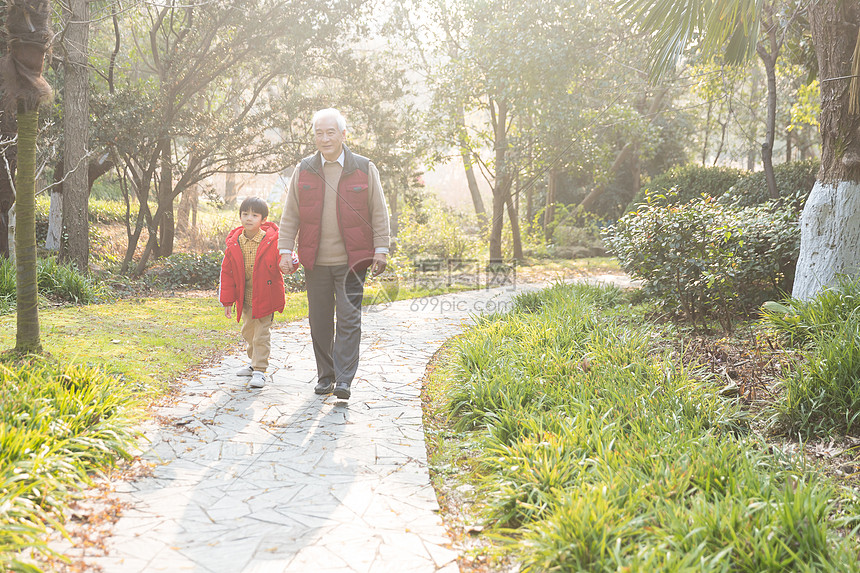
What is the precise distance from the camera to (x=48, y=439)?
2785 millimetres

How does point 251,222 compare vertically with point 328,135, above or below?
below

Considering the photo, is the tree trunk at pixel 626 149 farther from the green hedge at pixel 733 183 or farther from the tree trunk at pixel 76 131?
the tree trunk at pixel 76 131

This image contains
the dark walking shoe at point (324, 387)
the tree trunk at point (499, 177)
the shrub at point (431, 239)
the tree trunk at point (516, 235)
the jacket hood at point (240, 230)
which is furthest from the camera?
the tree trunk at point (516, 235)

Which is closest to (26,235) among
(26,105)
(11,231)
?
(26,105)

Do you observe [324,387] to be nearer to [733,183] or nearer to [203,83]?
[733,183]

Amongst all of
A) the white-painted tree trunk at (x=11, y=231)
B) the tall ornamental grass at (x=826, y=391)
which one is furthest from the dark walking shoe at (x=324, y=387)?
the white-painted tree trunk at (x=11, y=231)

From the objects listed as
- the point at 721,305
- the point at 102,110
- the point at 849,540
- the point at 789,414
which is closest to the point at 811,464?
the point at 789,414

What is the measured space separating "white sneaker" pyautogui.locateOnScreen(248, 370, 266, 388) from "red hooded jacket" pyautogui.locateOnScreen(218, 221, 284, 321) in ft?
1.53

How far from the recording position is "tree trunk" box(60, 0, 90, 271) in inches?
348

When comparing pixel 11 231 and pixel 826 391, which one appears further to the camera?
pixel 11 231

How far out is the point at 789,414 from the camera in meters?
3.57

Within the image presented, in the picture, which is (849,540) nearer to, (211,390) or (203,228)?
(211,390)

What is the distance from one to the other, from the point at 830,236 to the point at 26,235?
6366mm

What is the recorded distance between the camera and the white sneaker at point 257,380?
4.57 metres
